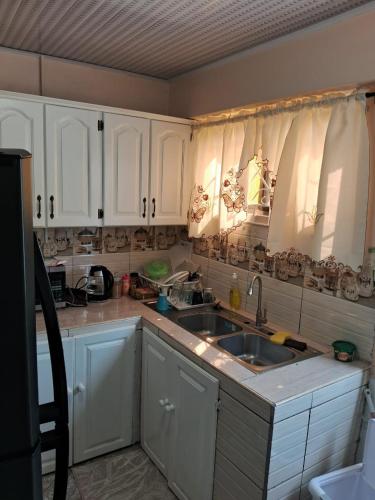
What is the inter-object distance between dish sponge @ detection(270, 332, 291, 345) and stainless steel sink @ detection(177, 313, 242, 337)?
1.06 feet

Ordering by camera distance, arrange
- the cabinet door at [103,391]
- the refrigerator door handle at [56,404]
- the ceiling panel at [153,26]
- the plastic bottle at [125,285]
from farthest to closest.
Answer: the plastic bottle at [125,285]
the cabinet door at [103,391]
the ceiling panel at [153,26]
the refrigerator door handle at [56,404]

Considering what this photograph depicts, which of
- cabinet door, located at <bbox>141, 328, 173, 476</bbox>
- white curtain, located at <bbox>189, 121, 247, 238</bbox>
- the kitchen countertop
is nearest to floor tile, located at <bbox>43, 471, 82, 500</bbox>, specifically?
cabinet door, located at <bbox>141, 328, 173, 476</bbox>

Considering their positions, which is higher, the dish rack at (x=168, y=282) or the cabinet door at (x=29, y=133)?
the cabinet door at (x=29, y=133)

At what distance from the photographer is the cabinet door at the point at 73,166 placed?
2184 millimetres

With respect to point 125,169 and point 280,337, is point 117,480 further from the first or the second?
point 125,169

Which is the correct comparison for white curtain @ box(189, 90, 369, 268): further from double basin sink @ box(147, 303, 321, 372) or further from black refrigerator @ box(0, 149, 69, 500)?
black refrigerator @ box(0, 149, 69, 500)

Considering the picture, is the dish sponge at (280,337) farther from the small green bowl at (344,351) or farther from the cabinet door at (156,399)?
the cabinet door at (156,399)

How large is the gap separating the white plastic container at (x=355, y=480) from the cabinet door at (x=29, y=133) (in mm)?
1884

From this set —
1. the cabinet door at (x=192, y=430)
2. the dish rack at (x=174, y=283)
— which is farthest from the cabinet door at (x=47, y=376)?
the dish rack at (x=174, y=283)

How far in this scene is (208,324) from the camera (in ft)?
7.95

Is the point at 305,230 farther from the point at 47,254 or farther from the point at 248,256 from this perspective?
the point at 47,254

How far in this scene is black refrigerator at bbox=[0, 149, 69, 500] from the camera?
65cm

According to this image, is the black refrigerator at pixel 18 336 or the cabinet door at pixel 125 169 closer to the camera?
the black refrigerator at pixel 18 336

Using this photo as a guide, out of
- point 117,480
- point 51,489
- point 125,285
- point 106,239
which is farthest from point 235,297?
point 51,489
